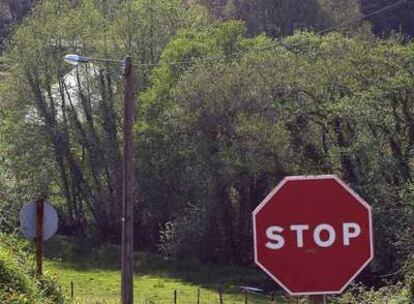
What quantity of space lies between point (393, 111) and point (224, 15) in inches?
1092

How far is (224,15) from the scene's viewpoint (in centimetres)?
5650

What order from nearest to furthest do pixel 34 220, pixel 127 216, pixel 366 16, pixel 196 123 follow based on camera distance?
pixel 34 220
pixel 127 216
pixel 196 123
pixel 366 16

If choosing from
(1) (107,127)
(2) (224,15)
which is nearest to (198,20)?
(1) (107,127)

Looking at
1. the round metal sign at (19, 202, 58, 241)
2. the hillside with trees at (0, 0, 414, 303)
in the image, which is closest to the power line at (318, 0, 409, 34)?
the hillside with trees at (0, 0, 414, 303)

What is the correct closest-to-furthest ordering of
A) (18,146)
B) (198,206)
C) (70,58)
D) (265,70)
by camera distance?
(70,58), (265,70), (198,206), (18,146)

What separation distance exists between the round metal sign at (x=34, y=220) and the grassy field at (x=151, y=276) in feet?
50.6

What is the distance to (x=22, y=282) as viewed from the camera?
34.8 ft

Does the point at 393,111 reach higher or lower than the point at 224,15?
lower

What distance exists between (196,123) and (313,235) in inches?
1258

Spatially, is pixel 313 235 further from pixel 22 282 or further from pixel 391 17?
pixel 391 17

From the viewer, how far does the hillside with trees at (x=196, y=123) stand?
30562mm

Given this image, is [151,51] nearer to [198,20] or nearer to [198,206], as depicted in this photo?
[198,20]

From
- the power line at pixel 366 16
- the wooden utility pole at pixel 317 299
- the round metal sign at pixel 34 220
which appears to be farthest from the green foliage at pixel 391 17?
the wooden utility pole at pixel 317 299

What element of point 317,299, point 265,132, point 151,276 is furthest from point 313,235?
point 151,276
